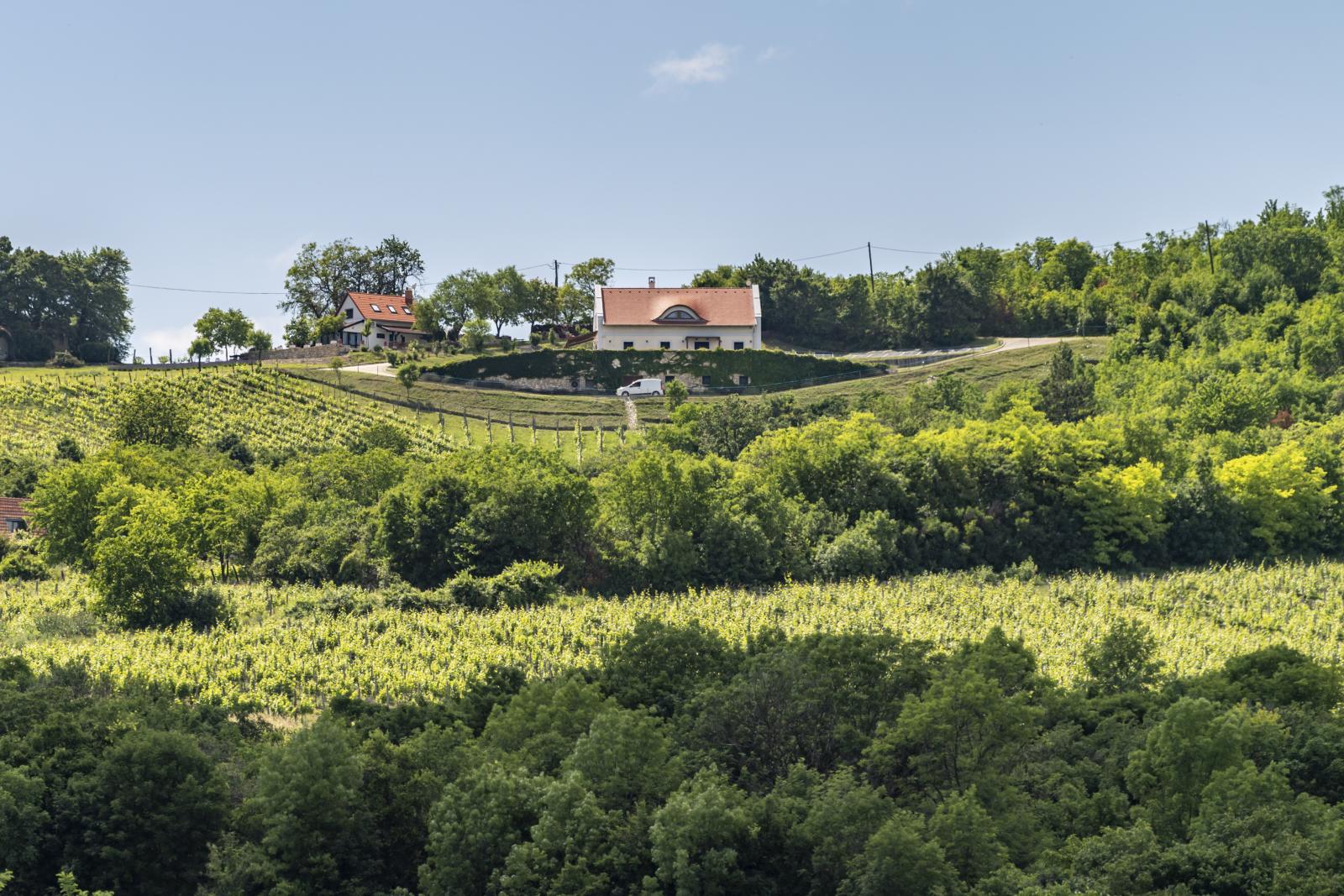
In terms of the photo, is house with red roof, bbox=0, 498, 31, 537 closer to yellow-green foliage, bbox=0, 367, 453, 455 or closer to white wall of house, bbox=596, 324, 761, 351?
yellow-green foliage, bbox=0, 367, 453, 455

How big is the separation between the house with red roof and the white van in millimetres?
33492

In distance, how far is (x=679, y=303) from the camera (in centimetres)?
9906

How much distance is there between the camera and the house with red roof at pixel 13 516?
65.0 meters

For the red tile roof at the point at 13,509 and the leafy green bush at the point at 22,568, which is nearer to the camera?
the leafy green bush at the point at 22,568

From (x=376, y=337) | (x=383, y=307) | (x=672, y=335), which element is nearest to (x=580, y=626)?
(x=672, y=335)

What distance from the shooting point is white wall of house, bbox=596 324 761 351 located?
96.5 metres

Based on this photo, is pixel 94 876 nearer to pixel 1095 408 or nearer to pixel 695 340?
pixel 1095 408

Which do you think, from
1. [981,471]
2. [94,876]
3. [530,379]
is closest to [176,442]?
[530,379]

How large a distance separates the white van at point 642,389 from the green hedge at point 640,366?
197cm

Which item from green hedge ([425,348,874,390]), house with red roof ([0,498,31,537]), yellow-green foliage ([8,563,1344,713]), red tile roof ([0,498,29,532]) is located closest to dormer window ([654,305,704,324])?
green hedge ([425,348,874,390])

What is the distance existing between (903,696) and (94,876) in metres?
19.6

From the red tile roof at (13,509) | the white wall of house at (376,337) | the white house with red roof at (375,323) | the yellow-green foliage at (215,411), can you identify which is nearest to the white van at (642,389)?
the yellow-green foliage at (215,411)

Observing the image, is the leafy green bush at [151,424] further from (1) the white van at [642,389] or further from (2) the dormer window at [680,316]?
(2) the dormer window at [680,316]

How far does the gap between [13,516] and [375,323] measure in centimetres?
4097
